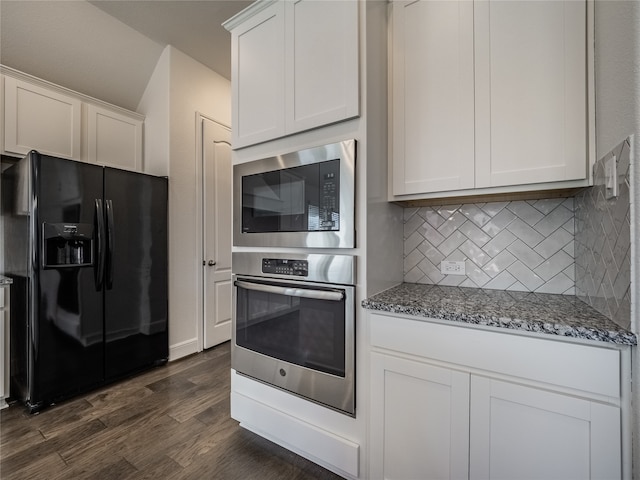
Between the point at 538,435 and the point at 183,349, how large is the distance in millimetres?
2854

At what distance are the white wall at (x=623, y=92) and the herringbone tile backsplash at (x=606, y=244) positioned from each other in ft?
0.11

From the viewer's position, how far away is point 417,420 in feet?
3.87

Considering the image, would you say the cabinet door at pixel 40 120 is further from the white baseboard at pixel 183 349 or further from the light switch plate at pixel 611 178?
the light switch plate at pixel 611 178

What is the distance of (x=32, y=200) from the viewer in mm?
1919

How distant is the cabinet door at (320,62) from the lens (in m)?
1.34

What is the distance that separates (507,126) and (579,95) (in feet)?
0.81

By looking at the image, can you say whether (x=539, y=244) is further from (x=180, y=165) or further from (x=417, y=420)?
(x=180, y=165)

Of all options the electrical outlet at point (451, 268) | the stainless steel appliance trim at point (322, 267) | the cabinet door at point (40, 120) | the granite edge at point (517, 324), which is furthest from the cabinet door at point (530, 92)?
the cabinet door at point (40, 120)

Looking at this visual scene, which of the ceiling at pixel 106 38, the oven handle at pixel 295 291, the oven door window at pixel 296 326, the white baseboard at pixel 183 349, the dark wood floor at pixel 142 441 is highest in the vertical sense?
the ceiling at pixel 106 38

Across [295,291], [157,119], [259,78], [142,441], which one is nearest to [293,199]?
[295,291]

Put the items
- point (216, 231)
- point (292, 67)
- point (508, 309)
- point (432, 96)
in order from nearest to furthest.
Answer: point (508, 309)
point (432, 96)
point (292, 67)
point (216, 231)

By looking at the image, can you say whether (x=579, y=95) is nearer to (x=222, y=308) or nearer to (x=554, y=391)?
(x=554, y=391)

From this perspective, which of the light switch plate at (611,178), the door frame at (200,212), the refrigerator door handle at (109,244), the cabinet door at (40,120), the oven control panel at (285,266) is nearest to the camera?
the light switch plate at (611,178)

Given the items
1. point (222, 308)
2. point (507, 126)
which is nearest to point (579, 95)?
point (507, 126)
